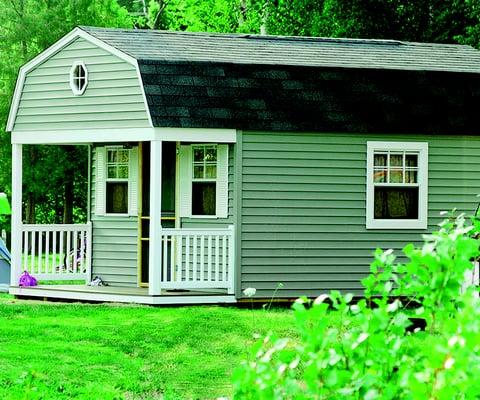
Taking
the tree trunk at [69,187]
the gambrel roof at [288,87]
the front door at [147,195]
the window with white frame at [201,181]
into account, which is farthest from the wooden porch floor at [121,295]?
the tree trunk at [69,187]

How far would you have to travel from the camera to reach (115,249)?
18547 millimetres

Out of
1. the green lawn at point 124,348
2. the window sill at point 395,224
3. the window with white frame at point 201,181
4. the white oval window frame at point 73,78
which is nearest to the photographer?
the green lawn at point 124,348

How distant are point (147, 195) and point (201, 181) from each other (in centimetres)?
109

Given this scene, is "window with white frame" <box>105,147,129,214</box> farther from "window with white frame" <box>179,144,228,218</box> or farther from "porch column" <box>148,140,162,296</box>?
"porch column" <box>148,140,162,296</box>

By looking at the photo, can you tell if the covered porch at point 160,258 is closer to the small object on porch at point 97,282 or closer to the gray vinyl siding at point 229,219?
the gray vinyl siding at point 229,219

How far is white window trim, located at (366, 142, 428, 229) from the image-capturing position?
17.5 m

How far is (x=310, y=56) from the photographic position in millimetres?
18344

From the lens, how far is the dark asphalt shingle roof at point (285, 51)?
687 inches

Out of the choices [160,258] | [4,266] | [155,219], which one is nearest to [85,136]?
[155,219]

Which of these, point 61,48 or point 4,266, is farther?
point 4,266

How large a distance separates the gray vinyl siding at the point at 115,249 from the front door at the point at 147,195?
4.3 inches

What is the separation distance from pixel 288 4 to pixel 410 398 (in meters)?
34.6

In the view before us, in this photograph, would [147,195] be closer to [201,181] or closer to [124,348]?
[201,181]

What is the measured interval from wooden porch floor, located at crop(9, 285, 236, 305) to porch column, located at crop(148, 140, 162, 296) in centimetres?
22
